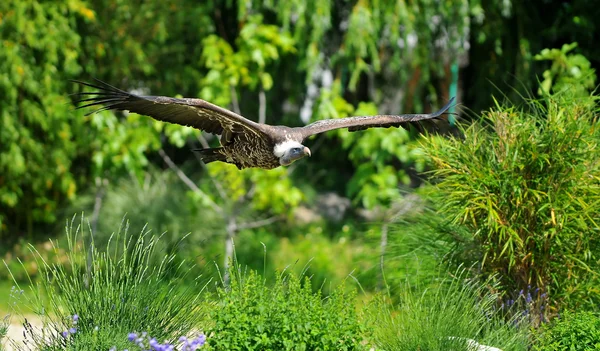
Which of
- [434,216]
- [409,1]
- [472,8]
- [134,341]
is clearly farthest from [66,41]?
[134,341]

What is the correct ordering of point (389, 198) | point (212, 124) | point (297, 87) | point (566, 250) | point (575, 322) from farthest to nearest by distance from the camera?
point (297, 87), point (389, 198), point (566, 250), point (212, 124), point (575, 322)

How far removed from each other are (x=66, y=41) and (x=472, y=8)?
4526 mm

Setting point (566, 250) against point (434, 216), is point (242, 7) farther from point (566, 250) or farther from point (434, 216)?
point (566, 250)

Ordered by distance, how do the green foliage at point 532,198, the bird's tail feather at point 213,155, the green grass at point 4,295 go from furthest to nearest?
the green grass at point 4,295, the green foliage at point 532,198, the bird's tail feather at point 213,155

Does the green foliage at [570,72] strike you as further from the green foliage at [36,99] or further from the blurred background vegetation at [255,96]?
the green foliage at [36,99]

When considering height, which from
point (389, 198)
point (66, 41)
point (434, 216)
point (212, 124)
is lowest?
point (389, 198)

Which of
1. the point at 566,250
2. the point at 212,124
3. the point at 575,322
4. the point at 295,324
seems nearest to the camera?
the point at 295,324

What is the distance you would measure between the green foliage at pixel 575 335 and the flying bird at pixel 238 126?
4.66ft

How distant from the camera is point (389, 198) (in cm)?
816

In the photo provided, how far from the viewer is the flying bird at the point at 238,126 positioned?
389 cm

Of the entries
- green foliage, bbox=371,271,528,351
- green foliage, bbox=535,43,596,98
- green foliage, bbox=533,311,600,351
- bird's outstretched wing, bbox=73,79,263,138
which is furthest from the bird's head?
green foliage, bbox=535,43,596,98

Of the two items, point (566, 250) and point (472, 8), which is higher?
point (472, 8)

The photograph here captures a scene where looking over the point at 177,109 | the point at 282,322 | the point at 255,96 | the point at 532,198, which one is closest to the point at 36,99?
the point at 255,96

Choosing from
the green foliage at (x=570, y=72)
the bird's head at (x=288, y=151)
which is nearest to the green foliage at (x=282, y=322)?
the bird's head at (x=288, y=151)
